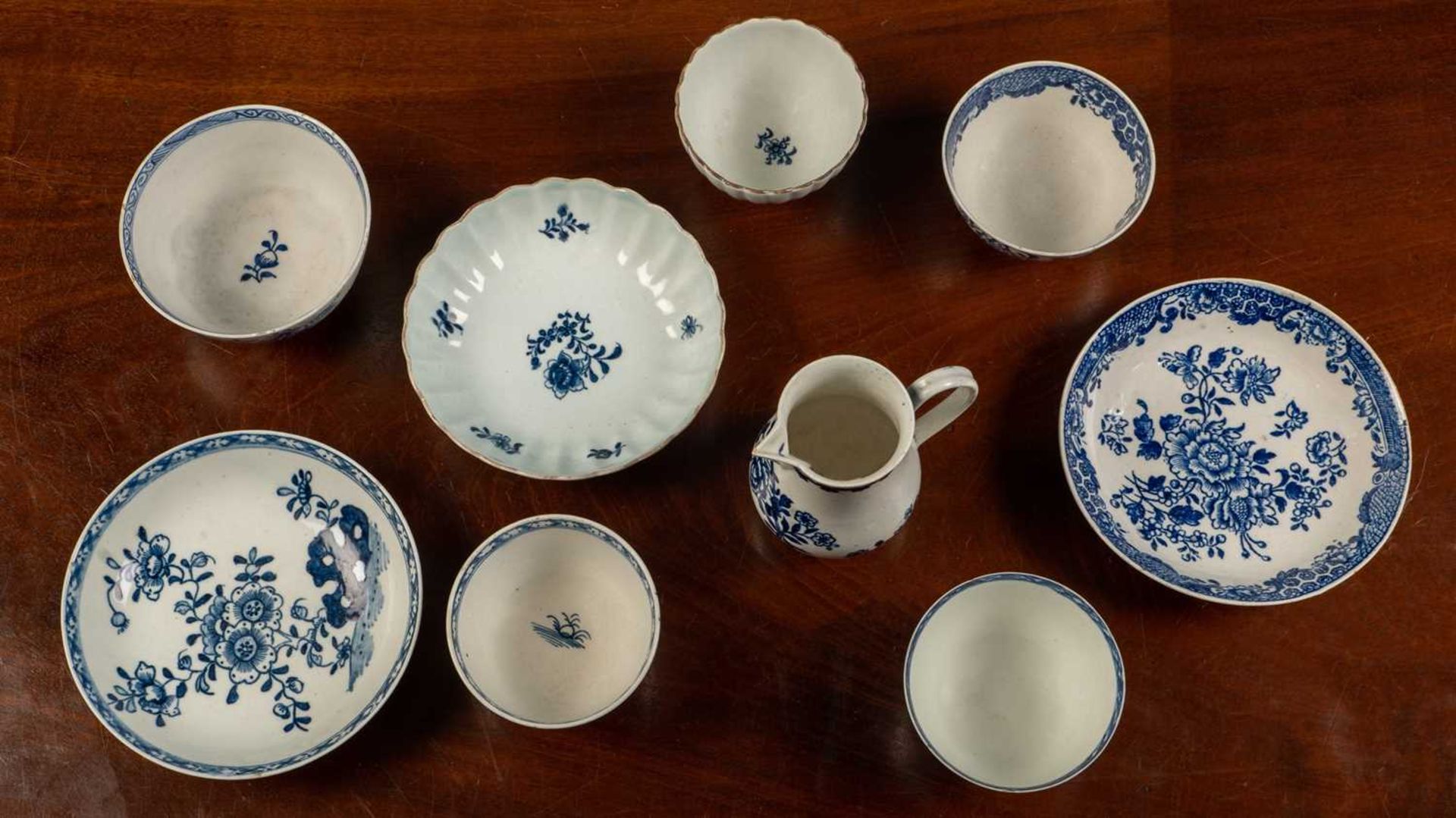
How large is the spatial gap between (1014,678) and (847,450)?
432 mm

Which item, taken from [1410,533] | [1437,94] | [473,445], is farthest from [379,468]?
[1437,94]

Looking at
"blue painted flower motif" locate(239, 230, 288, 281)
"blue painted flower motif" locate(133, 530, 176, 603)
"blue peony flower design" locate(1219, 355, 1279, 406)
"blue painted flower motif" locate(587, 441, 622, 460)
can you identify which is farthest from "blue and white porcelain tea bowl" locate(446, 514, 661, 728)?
"blue peony flower design" locate(1219, 355, 1279, 406)

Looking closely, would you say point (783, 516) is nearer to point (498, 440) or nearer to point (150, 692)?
point (498, 440)

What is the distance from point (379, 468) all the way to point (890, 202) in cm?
90

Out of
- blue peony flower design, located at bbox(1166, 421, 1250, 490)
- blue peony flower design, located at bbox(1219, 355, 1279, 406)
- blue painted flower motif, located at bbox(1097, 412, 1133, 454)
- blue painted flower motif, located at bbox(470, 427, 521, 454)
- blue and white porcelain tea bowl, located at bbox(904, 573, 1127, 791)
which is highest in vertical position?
blue painted flower motif, located at bbox(470, 427, 521, 454)

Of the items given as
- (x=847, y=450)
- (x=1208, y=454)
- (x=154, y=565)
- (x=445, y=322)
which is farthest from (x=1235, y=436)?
(x=154, y=565)

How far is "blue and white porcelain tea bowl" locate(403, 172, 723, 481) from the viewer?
1.62 meters

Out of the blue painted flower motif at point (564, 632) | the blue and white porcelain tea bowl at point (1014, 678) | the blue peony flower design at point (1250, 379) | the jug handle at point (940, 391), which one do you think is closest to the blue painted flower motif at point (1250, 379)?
the blue peony flower design at point (1250, 379)

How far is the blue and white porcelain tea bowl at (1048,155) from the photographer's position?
174 centimetres

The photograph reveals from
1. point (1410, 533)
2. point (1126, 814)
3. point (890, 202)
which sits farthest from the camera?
point (890, 202)

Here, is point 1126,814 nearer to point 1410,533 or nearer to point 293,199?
point 1410,533

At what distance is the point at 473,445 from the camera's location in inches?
61.2

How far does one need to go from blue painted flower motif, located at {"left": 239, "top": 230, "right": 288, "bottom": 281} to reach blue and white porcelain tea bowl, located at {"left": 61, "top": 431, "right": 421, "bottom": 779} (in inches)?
11.6

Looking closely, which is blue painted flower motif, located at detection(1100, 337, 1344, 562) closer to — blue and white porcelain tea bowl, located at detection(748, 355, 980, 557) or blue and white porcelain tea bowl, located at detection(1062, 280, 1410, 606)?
blue and white porcelain tea bowl, located at detection(1062, 280, 1410, 606)
